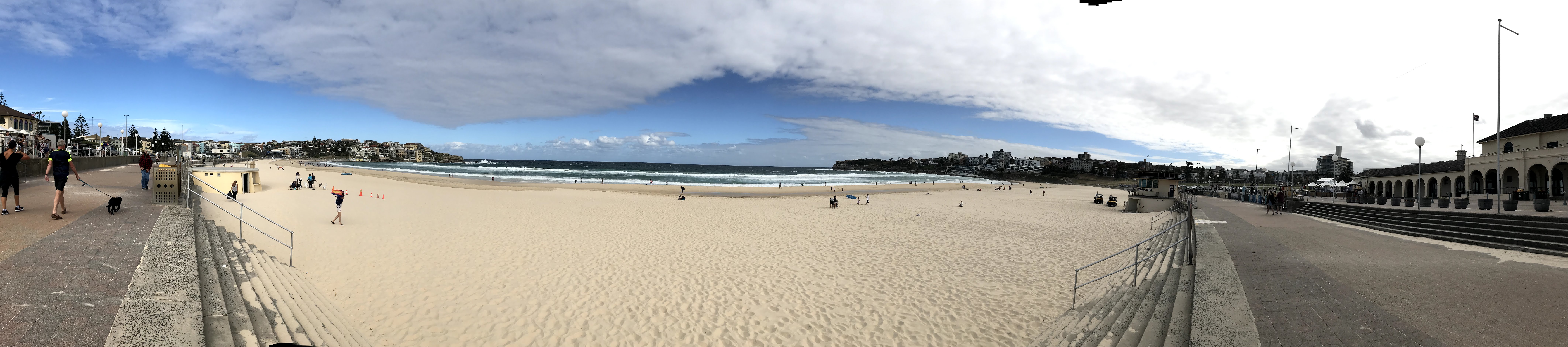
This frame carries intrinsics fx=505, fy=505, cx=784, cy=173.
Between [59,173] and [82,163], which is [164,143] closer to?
[82,163]

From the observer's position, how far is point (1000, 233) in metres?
13.7

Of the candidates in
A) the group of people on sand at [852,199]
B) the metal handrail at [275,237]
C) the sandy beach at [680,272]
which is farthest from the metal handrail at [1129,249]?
the group of people on sand at [852,199]

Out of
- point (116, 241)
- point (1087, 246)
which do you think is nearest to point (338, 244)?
point (116, 241)

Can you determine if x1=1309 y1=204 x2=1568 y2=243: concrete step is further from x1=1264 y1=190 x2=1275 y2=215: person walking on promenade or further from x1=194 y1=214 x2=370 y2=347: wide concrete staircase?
x1=194 y1=214 x2=370 y2=347: wide concrete staircase

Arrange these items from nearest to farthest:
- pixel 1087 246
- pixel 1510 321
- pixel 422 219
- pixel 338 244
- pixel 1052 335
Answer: pixel 1510 321, pixel 1052 335, pixel 338 244, pixel 1087 246, pixel 422 219

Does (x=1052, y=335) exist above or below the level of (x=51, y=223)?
below

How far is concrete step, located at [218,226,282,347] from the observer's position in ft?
14.0

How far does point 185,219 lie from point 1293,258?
16.1 metres

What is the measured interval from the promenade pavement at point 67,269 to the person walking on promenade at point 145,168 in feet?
16.9

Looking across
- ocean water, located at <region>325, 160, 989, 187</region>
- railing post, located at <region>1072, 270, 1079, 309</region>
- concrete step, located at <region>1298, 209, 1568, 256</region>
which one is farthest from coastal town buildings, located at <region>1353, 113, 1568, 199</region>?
ocean water, located at <region>325, 160, 989, 187</region>

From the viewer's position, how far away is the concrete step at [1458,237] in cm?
750

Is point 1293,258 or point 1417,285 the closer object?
point 1417,285

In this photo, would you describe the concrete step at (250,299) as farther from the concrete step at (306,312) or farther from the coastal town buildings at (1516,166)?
the coastal town buildings at (1516,166)

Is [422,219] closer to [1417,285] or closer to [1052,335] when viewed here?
[1052,335]
